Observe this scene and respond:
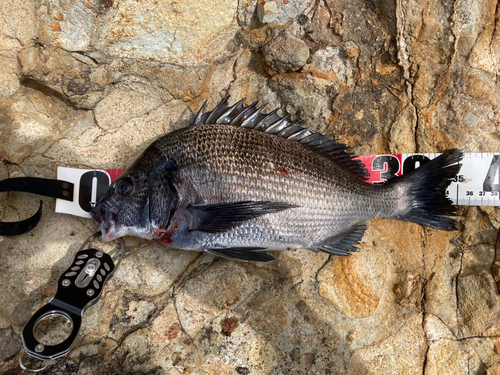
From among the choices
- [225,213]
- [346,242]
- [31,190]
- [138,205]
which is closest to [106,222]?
[138,205]

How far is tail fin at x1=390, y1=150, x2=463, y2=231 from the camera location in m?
2.46

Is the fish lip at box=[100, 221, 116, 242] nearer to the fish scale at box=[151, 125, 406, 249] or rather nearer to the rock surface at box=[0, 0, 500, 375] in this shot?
the rock surface at box=[0, 0, 500, 375]

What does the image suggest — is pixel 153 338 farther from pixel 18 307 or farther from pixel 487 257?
pixel 487 257

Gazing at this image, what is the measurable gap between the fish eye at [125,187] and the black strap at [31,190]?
54 cm

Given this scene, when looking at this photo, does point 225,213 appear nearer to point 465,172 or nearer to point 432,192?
point 432,192

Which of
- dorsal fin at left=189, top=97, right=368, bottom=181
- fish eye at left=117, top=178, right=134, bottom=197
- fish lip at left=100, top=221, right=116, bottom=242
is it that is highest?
dorsal fin at left=189, top=97, right=368, bottom=181

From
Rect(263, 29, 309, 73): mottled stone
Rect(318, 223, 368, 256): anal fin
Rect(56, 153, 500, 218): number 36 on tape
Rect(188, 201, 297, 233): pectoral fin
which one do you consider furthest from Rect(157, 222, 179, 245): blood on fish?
Rect(263, 29, 309, 73): mottled stone

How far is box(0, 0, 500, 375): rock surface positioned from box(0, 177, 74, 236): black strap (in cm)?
10

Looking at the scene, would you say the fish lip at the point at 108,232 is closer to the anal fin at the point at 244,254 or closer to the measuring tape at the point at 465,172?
the anal fin at the point at 244,254

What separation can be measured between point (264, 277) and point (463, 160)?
1.86 m

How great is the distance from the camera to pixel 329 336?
237 centimetres

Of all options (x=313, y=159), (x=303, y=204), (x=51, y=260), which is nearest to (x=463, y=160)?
(x=313, y=159)

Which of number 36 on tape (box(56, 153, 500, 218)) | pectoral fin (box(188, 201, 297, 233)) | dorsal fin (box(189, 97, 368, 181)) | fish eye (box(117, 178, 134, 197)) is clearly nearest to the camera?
pectoral fin (box(188, 201, 297, 233))

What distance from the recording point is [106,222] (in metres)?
2.27
